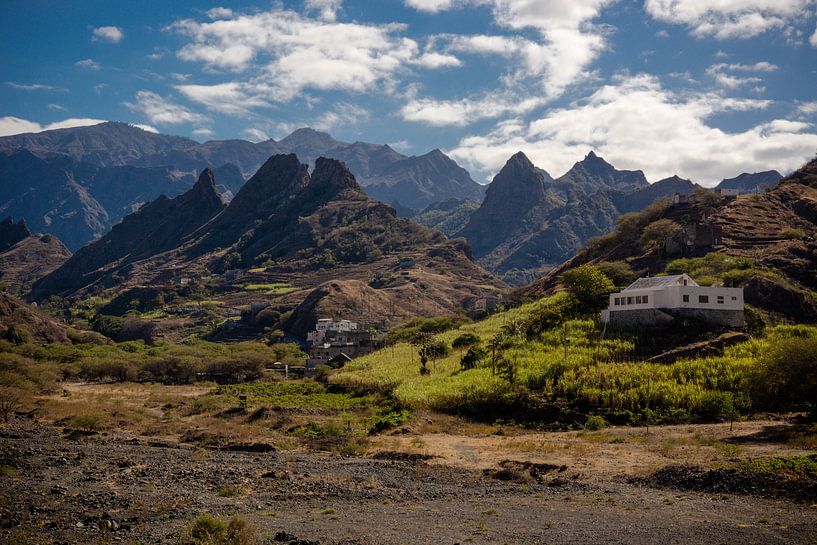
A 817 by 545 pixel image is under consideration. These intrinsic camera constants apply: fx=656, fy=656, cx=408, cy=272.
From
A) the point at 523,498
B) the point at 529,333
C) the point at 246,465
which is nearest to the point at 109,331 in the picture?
the point at 529,333

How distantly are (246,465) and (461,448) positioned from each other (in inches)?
491

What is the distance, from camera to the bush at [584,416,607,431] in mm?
41438

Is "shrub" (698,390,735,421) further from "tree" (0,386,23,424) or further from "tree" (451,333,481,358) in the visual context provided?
"tree" (0,386,23,424)

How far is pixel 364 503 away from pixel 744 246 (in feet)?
211

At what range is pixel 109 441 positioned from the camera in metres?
41.8

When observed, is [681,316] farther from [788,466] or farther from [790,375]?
[788,466]

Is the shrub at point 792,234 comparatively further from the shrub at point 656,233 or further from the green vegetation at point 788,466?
the green vegetation at point 788,466

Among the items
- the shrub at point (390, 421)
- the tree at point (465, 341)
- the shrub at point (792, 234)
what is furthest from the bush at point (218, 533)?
the shrub at point (792, 234)

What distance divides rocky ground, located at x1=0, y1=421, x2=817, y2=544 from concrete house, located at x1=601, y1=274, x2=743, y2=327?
26283 mm

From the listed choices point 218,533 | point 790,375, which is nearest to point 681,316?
point 790,375

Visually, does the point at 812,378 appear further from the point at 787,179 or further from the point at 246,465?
the point at 787,179

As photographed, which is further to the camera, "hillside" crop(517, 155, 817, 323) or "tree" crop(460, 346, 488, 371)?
"tree" crop(460, 346, 488, 371)

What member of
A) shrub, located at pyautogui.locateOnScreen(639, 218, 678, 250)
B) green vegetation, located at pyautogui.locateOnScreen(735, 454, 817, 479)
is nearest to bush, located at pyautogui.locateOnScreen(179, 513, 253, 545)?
green vegetation, located at pyautogui.locateOnScreen(735, 454, 817, 479)

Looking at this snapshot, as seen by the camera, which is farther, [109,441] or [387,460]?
Result: [109,441]
